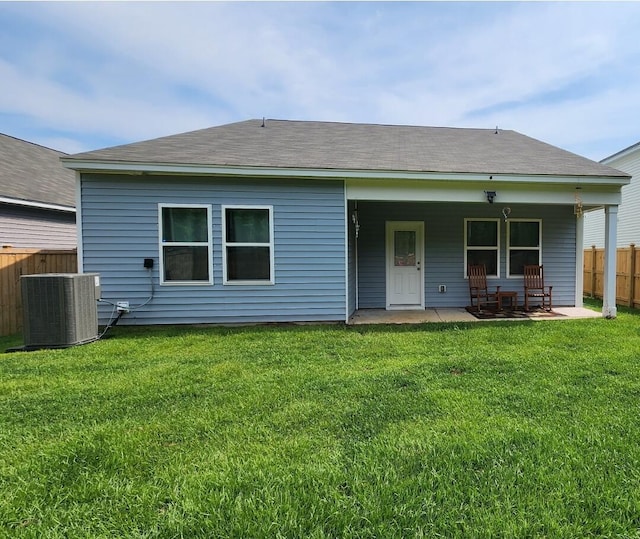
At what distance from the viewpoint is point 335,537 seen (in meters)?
1.60

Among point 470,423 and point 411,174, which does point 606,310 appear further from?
point 470,423

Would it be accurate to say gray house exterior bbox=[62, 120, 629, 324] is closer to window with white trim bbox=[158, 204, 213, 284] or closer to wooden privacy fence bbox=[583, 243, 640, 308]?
window with white trim bbox=[158, 204, 213, 284]

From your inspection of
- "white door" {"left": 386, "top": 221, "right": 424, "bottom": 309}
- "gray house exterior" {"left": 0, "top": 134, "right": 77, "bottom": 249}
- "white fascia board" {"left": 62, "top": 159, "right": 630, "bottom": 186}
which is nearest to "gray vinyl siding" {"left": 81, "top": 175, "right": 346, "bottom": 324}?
"white fascia board" {"left": 62, "top": 159, "right": 630, "bottom": 186}

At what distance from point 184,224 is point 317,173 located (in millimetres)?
2487

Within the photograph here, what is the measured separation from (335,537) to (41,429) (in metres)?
2.36

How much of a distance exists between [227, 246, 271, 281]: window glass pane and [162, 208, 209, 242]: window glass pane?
0.57 meters

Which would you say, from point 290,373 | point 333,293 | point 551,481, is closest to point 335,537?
point 551,481

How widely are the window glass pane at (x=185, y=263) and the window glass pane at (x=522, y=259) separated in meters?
6.69

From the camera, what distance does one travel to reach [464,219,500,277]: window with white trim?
8070 mm

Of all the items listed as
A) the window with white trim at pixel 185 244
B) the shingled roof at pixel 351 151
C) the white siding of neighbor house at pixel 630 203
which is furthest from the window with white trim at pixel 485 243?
the white siding of neighbor house at pixel 630 203

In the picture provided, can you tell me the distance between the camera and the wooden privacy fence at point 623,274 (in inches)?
317

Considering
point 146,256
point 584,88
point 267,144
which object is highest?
point 584,88

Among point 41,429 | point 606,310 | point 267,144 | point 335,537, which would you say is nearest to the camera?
point 335,537

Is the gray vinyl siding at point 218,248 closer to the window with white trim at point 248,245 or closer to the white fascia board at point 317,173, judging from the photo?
the window with white trim at point 248,245
